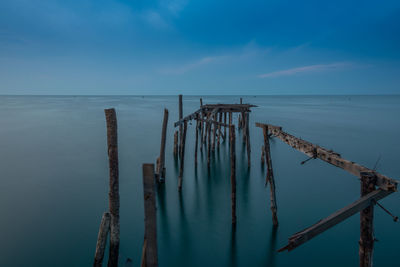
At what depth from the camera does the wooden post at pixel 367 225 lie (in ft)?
12.1

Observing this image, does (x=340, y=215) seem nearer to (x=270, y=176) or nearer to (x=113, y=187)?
(x=270, y=176)

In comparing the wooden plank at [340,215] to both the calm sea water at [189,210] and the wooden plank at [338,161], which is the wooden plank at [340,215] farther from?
the calm sea water at [189,210]

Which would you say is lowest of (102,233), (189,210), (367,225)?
(189,210)

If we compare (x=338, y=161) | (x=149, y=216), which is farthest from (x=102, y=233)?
(x=338, y=161)

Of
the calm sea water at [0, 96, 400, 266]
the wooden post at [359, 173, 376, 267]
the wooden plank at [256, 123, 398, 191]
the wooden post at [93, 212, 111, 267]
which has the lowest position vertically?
the calm sea water at [0, 96, 400, 266]

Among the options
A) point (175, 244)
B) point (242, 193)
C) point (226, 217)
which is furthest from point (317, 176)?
point (175, 244)

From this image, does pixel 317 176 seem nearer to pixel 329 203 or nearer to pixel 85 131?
pixel 329 203

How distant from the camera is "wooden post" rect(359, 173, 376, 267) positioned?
12.1 feet

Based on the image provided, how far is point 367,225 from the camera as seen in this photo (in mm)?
3795

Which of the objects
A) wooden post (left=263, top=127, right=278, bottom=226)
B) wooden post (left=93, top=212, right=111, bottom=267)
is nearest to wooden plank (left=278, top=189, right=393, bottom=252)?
wooden post (left=263, top=127, right=278, bottom=226)

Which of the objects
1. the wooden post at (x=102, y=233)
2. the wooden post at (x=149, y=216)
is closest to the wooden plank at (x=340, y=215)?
the wooden post at (x=149, y=216)

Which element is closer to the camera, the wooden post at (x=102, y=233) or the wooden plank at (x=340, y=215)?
the wooden plank at (x=340, y=215)

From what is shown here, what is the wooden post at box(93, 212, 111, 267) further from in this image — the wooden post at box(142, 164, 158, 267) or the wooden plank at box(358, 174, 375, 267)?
Answer: the wooden plank at box(358, 174, 375, 267)

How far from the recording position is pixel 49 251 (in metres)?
6.77
